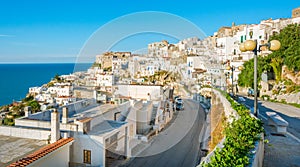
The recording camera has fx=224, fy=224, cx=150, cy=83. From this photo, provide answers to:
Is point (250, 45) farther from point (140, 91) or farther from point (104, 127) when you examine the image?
point (140, 91)

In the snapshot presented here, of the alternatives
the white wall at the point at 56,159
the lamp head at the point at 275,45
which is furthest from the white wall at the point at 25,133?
the lamp head at the point at 275,45

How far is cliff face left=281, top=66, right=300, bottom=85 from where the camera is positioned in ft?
57.9

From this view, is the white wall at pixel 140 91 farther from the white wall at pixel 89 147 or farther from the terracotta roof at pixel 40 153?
the terracotta roof at pixel 40 153

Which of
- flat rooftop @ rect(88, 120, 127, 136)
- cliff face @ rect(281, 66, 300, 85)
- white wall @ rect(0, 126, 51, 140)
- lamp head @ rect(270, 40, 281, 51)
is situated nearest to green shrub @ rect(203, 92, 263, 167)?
lamp head @ rect(270, 40, 281, 51)

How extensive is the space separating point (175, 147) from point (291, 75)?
12.5 m

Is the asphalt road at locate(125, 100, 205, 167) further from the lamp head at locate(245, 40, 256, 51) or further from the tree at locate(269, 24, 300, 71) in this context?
the tree at locate(269, 24, 300, 71)

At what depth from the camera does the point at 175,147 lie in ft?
40.2

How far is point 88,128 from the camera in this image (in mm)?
8016

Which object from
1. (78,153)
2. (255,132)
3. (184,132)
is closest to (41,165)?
(78,153)

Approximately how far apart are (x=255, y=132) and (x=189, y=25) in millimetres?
5219

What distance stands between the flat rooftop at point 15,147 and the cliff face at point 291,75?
18.4 meters

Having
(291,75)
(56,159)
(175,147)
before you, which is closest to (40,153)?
(56,159)

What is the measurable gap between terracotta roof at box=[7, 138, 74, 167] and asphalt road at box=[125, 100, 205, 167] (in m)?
3.73

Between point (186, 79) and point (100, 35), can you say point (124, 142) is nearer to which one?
point (100, 35)
